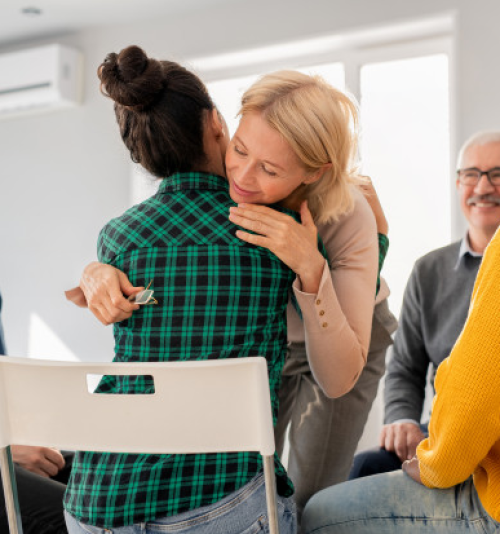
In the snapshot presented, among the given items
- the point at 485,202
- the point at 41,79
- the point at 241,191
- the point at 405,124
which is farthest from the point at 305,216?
the point at 41,79

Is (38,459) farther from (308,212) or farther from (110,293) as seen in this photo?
(308,212)

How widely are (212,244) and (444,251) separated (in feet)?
3.93

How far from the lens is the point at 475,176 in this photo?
2.07 m

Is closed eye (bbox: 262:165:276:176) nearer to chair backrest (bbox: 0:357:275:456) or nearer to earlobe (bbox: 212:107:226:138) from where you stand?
earlobe (bbox: 212:107:226:138)

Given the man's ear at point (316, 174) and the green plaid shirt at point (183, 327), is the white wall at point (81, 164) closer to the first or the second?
the man's ear at point (316, 174)

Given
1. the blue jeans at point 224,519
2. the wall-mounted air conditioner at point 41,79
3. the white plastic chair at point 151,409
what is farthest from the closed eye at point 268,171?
the wall-mounted air conditioner at point 41,79

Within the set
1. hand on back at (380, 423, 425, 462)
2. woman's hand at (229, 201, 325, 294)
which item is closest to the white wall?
hand on back at (380, 423, 425, 462)

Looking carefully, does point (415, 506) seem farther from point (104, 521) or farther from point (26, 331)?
point (26, 331)

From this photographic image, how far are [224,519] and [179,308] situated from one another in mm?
306

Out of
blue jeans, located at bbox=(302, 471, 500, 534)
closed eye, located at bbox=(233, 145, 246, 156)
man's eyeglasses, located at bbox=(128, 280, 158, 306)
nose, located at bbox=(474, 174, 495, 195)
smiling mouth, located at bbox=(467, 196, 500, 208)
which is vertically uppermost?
closed eye, located at bbox=(233, 145, 246, 156)

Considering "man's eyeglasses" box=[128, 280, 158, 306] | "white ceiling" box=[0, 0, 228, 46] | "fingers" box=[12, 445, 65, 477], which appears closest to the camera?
"man's eyeglasses" box=[128, 280, 158, 306]

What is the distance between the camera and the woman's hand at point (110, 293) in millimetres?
1021

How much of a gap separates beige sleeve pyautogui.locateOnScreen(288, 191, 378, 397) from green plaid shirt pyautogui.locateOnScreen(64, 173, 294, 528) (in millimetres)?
71

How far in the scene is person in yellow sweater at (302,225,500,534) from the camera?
911 mm
